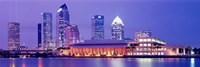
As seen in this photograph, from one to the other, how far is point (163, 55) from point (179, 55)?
5.84 meters

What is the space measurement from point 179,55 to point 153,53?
10.0 meters

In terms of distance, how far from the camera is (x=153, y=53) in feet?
654

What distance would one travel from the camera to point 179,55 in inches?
7687

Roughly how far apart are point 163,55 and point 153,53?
16.8ft

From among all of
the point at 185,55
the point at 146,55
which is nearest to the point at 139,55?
the point at 146,55

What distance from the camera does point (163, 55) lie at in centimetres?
19550

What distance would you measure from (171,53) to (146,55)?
924cm

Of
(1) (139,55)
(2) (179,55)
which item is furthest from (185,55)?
(1) (139,55)

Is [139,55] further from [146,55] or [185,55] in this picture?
[185,55]

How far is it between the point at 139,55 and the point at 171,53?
12.0 metres

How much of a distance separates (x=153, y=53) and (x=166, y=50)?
5.05m

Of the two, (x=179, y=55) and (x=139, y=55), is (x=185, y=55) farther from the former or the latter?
(x=139, y=55)

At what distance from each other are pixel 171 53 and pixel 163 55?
3.41m
